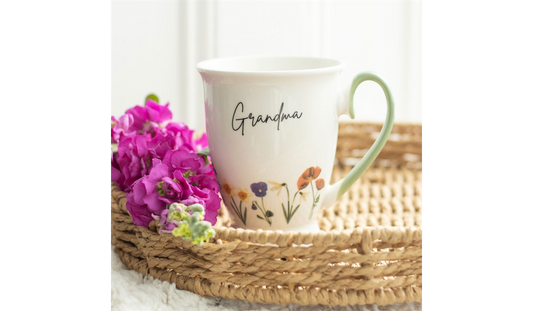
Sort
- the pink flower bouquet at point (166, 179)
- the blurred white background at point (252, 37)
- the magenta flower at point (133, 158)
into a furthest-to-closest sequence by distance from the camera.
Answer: the blurred white background at point (252, 37), the magenta flower at point (133, 158), the pink flower bouquet at point (166, 179)

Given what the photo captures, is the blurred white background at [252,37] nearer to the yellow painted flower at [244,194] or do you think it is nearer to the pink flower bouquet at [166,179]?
the pink flower bouquet at [166,179]

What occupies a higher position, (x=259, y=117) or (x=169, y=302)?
(x=259, y=117)

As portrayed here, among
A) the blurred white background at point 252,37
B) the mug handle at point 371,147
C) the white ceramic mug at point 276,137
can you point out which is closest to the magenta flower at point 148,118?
the white ceramic mug at point 276,137

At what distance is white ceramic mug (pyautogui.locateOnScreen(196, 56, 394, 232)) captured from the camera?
50cm

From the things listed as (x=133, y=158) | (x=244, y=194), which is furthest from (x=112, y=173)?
(x=244, y=194)

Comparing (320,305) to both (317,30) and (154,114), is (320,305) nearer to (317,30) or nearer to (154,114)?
(154,114)

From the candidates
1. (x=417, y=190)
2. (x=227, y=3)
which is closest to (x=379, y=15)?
(x=227, y=3)

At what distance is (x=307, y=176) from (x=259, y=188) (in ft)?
0.16

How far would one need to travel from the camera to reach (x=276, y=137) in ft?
1.68

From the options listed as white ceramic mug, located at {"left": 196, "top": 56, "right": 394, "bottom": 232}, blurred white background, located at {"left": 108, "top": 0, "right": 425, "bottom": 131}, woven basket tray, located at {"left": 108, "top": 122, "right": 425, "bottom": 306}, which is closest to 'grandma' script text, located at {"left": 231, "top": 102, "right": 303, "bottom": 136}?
white ceramic mug, located at {"left": 196, "top": 56, "right": 394, "bottom": 232}

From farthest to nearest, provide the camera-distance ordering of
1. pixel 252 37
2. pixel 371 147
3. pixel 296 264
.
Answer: pixel 252 37, pixel 371 147, pixel 296 264

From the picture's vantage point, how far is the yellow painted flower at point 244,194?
54cm

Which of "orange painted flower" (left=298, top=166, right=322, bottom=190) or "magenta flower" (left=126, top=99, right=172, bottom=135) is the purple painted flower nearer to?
"orange painted flower" (left=298, top=166, right=322, bottom=190)

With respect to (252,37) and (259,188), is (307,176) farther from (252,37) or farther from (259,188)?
(252,37)
